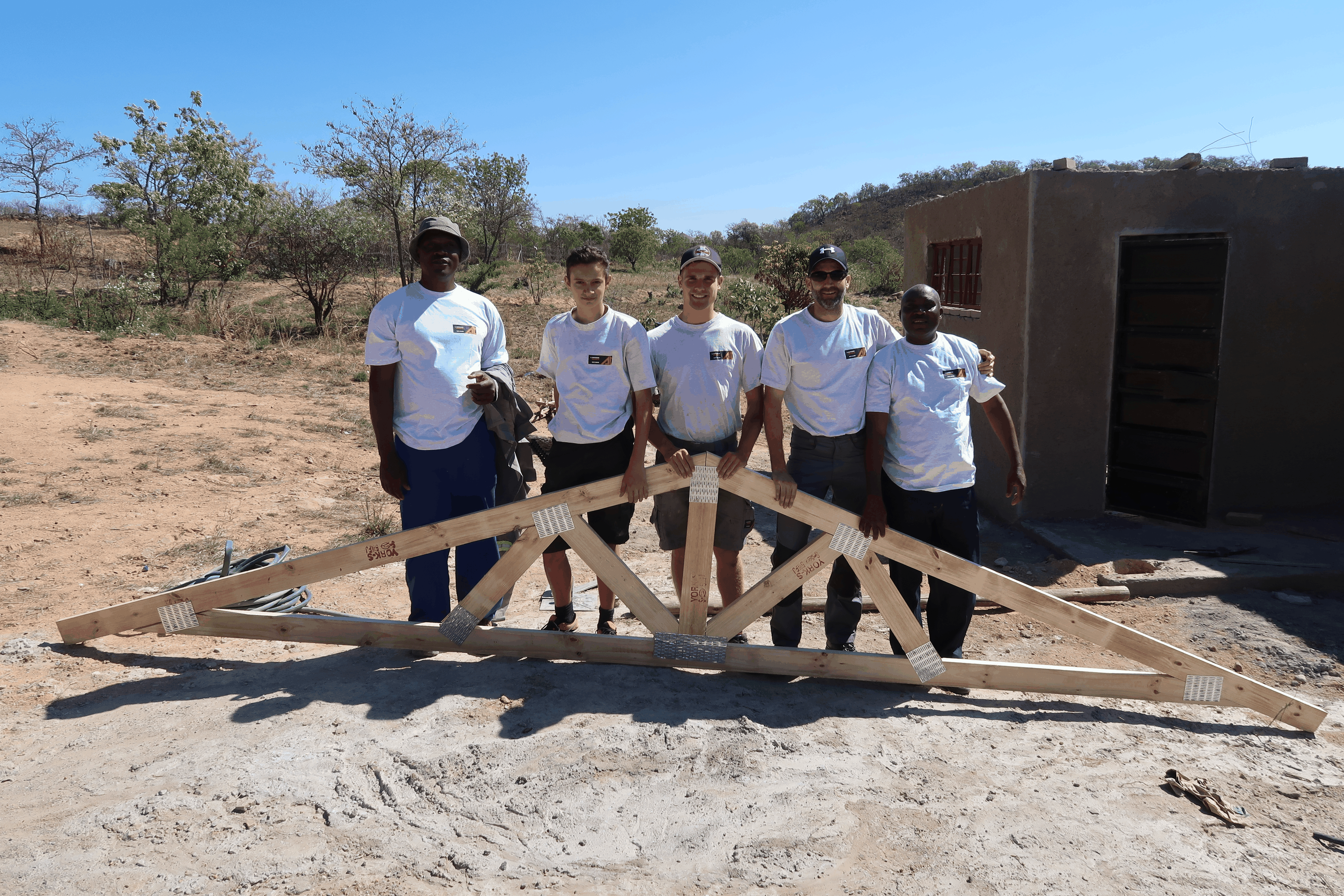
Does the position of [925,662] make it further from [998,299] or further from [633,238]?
[633,238]

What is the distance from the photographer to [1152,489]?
21.9ft

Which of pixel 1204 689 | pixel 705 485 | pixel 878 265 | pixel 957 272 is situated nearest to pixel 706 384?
pixel 705 485

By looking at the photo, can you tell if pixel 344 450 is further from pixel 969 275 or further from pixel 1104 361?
pixel 1104 361

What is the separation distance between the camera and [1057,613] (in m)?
3.39

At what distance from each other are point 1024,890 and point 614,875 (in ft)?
3.80

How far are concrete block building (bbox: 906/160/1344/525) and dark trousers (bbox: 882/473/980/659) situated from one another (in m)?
3.02

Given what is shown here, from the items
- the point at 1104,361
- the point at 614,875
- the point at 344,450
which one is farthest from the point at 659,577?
the point at 344,450

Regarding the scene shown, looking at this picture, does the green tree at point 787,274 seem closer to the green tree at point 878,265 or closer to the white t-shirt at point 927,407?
the green tree at point 878,265

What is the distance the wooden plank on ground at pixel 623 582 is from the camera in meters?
3.51

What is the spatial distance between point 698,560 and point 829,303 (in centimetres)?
119

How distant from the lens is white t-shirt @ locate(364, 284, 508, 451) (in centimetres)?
356

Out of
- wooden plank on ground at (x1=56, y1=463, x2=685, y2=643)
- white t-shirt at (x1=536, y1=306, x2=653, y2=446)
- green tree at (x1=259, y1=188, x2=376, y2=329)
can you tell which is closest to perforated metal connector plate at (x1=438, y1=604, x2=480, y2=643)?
wooden plank on ground at (x1=56, y1=463, x2=685, y2=643)

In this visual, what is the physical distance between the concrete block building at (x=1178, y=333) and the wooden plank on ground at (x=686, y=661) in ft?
10.2

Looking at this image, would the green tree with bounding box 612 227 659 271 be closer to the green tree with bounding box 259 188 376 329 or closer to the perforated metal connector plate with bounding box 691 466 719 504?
the green tree with bounding box 259 188 376 329
